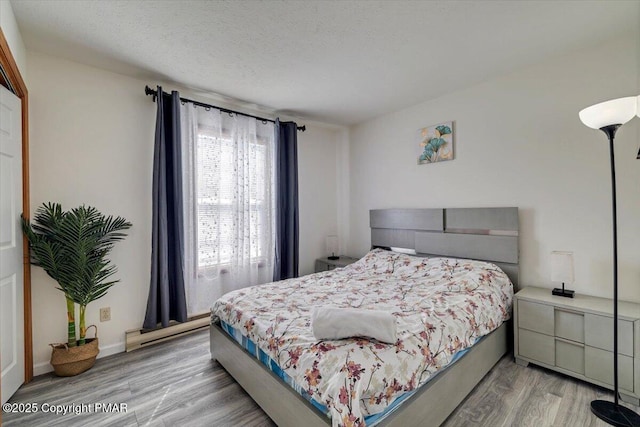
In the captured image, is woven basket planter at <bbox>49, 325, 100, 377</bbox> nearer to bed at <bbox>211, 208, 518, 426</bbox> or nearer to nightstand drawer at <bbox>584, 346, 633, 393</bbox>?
bed at <bbox>211, 208, 518, 426</bbox>

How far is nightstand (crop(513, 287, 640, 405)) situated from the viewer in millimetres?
1755

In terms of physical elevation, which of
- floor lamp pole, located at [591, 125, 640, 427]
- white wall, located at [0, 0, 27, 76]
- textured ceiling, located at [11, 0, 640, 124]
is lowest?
floor lamp pole, located at [591, 125, 640, 427]

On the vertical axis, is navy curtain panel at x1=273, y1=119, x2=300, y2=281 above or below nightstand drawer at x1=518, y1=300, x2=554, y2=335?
above

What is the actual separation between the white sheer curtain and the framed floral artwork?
6.08 ft

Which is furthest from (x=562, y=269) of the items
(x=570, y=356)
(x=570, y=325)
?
(x=570, y=356)

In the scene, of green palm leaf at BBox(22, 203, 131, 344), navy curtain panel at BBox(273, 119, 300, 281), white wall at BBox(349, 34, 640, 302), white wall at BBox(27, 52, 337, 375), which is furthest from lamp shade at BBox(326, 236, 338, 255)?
green palm leaf at BBox(22, 203, 131, 344)

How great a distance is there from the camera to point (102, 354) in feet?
7.86

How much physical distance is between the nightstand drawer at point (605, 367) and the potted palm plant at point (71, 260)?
3.69 meters

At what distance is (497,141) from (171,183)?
327 centimetres

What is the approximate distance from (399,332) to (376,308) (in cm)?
42

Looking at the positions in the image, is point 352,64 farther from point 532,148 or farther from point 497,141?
point 532,148

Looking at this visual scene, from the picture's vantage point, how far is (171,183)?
2701mm

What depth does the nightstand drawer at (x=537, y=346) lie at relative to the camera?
2.06 metres

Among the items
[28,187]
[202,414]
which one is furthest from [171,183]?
[202,414]
